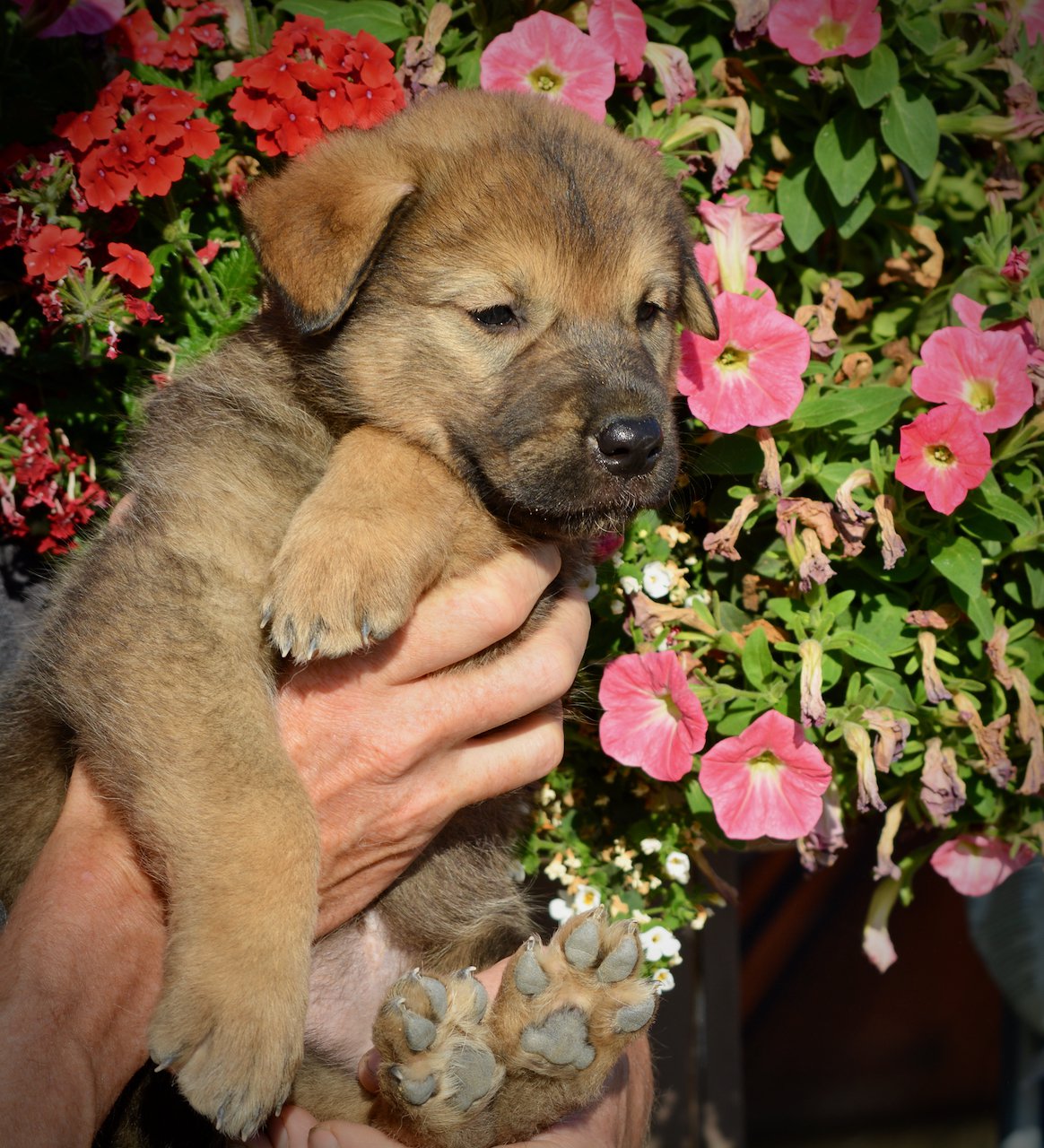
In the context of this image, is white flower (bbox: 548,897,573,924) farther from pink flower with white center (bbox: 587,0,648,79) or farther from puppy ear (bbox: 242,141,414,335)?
pink flower with white center (bbox: 587,0,648,79)

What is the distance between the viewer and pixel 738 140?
8.75ft

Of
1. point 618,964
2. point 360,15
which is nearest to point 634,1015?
point 618,964

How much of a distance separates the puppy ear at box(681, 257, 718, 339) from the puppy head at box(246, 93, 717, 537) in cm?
17

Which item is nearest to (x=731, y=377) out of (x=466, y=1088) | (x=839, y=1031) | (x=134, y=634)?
(x=134, y=634)

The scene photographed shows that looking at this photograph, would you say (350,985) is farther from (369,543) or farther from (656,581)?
(656,581)

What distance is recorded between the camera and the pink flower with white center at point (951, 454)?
2408 mm

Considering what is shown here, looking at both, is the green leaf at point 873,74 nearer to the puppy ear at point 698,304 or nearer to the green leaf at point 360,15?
the puppy ear at point 698,304

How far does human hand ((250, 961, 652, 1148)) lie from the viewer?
83.1 inches

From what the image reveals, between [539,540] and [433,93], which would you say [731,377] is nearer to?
[539,540]

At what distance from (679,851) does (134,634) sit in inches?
60.7

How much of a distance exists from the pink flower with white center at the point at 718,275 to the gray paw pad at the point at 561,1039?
5.39 feet

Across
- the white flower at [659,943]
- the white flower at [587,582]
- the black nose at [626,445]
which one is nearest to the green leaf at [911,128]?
the black nose at [626,445]

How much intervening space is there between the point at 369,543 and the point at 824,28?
5.38ft

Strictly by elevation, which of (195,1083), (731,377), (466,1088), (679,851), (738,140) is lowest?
(679,851)
